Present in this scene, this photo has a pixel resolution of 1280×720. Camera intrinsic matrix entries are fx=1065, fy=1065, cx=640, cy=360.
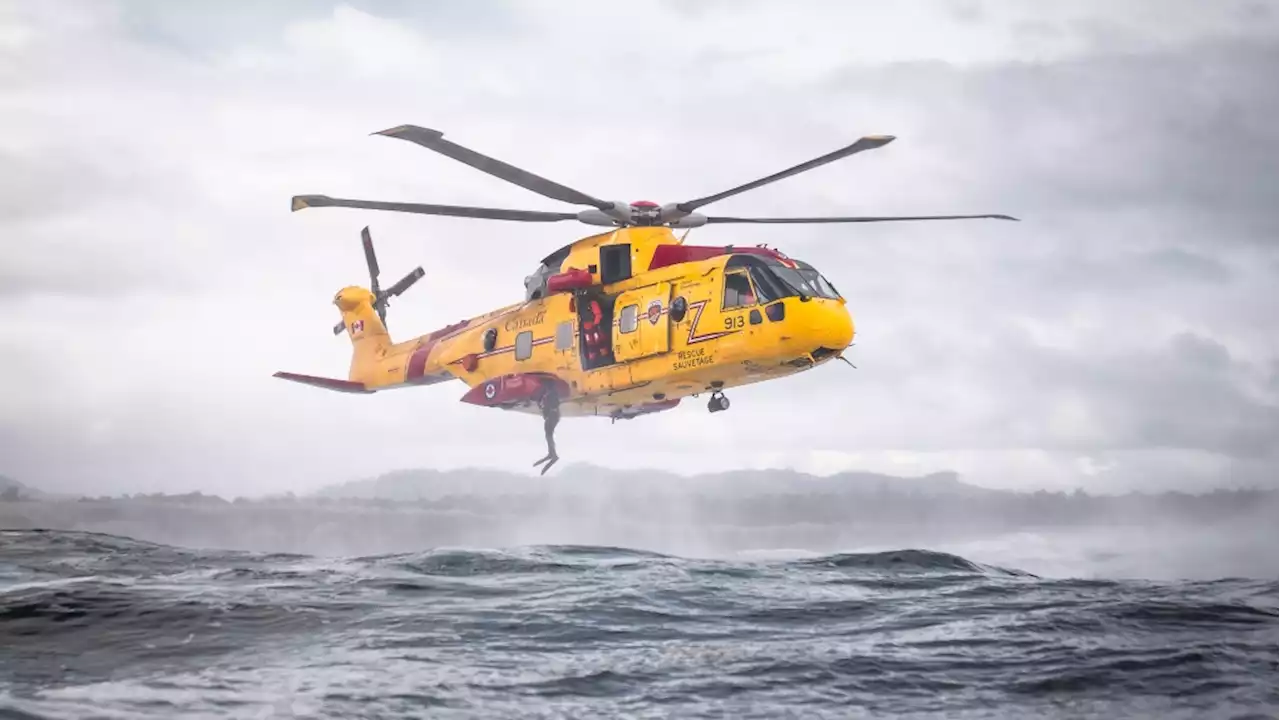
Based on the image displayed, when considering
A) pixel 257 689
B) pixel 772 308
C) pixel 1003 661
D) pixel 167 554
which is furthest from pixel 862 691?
pixel 167 554

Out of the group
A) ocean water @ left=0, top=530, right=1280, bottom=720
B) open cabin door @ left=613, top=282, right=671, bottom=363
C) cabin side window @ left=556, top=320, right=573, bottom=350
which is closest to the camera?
ocean water @ left=0, top=530, right=1280, bottom=720

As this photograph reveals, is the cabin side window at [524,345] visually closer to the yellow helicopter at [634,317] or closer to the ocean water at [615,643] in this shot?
the yellow helicopter at [634,317]

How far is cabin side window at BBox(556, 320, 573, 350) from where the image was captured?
25531 mm

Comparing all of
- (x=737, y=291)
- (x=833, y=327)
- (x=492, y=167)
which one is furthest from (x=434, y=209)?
(x=833, y=327)

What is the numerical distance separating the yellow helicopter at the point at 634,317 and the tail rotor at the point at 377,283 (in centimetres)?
439

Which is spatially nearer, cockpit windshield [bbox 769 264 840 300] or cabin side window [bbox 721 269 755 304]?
cockpit windshield [bbox 769 264 840 300]

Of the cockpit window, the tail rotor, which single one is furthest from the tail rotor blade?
the cockpit window

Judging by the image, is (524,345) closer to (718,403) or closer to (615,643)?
(718,403)

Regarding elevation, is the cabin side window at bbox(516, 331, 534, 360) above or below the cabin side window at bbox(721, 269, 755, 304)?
below

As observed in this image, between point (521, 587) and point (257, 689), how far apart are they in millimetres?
7469

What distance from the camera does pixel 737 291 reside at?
2261 centimetres

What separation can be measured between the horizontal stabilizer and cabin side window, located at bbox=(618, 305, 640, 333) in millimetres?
11139

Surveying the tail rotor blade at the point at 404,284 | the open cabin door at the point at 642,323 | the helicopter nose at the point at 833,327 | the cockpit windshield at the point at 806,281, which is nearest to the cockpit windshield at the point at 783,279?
the cockpit windshield at the point at 806,281

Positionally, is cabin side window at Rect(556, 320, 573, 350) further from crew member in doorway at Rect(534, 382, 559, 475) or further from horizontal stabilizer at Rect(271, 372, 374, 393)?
horizontal stabilizer at Rect(271, 372, 374, 393)
